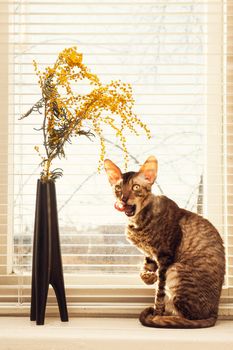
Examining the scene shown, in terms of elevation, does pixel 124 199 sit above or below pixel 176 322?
above

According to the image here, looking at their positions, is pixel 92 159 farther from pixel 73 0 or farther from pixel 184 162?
pixel 73 0

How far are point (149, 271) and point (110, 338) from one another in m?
0.27

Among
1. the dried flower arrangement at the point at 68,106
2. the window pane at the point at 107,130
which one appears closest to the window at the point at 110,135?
the window pane at the point at 107,130

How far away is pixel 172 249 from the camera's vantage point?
1.71 m

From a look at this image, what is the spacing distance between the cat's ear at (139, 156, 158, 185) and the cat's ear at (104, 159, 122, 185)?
7 cm

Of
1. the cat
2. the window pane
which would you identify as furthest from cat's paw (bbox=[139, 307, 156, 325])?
the window pane

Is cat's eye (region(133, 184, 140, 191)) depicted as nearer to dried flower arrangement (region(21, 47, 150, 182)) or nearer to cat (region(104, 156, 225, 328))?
cat (region(104, 156, 225, 328))

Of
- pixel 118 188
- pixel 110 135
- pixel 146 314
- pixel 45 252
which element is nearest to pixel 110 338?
pixel 146 314

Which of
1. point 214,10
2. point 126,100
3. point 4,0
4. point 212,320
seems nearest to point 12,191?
point 126,100

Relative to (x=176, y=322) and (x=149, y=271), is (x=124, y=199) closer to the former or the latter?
(x=149, y=271)

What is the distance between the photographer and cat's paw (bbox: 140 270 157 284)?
5.80 feet

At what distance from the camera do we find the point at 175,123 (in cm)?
188

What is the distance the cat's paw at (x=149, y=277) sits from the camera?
1.77m

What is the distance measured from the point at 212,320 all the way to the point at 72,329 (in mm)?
422
